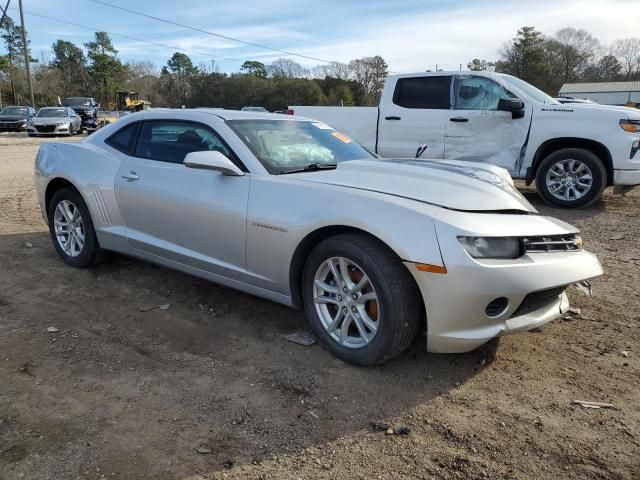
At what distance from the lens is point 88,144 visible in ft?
15.3

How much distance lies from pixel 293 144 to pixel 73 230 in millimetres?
2388

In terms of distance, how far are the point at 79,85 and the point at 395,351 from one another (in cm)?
9619

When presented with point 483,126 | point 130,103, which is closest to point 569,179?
point 483,126

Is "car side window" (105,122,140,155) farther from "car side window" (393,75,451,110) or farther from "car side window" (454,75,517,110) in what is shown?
"car side window" (454,75,517,110)

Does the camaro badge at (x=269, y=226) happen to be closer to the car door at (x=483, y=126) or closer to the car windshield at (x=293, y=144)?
the car windshield at (x=293, y=144)

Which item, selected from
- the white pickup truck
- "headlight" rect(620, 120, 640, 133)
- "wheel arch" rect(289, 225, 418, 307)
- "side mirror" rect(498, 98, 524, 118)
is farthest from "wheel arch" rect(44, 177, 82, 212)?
"headlight" rect(620, 120, 640, 133)

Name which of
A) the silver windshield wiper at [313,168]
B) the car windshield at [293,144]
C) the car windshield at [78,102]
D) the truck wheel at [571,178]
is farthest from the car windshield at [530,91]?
the car windshield at [78,102]

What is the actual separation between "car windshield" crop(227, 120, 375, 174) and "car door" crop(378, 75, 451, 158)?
4141 millimetres

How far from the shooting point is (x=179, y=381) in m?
2.91

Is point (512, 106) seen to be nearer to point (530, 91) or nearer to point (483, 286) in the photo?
point (530, 91)

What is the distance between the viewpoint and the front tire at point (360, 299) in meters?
2.78

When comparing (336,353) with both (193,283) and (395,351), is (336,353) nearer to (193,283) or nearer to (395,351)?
(395,351)

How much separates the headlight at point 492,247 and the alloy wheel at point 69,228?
352 centimetres

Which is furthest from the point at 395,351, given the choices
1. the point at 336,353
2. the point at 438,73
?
the point at 438,73
